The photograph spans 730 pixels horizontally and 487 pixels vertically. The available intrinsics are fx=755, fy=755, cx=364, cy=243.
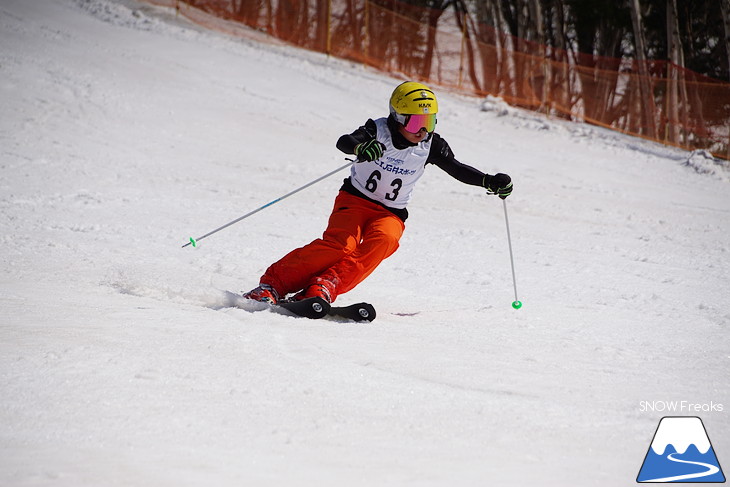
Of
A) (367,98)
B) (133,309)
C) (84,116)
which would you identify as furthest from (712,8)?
(133,309)

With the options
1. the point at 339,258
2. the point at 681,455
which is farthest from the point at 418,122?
the point at 681,455

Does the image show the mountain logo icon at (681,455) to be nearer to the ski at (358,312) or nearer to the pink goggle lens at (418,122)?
the ski at (358,312)

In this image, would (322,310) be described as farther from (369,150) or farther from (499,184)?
(499,184)

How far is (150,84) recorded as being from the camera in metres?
12.4

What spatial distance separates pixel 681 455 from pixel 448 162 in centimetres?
278

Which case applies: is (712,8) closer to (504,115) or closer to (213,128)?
(504,115)

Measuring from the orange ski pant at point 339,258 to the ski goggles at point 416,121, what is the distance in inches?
23.5

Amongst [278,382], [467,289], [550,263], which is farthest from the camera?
[550,263]

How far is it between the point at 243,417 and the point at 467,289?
3.38 m

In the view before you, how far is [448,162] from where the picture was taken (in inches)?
198

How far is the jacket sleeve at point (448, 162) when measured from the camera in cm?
495

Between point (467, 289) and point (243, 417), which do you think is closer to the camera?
point (243, 417)

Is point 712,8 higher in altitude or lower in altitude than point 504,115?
higher

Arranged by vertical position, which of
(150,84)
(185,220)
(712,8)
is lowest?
(185,220)
